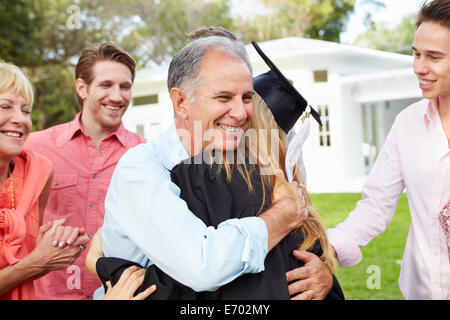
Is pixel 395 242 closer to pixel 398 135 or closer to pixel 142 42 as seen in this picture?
pixel 398 135

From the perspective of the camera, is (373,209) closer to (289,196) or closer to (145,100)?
(289,196)

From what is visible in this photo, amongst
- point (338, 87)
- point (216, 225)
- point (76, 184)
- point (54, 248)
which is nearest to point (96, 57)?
point (76, 184)

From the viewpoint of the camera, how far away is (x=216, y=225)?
65.0 inches

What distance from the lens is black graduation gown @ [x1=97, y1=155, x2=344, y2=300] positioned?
162 centimetres

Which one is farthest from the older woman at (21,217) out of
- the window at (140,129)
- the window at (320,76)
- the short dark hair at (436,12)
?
the window at (140,129)

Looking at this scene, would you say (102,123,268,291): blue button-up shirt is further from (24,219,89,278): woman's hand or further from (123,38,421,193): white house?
(123,38,421,193): white house

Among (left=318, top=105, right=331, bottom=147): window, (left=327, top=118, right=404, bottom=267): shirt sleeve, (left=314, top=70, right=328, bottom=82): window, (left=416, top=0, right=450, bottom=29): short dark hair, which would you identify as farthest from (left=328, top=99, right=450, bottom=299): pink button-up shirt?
(left=314, top=70, right=328, bottom=82): window

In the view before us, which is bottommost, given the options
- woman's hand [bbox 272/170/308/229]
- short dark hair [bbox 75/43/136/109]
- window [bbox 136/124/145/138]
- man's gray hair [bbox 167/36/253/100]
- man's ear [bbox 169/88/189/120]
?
woman's hand [bbox 272/170/308/229]

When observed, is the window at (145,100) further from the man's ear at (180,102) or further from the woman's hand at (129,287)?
the woman's hand at (129,287)

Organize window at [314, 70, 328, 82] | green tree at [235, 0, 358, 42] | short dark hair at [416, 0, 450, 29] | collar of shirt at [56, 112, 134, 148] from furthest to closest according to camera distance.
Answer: green tree at [235, 0, 358, 42] < window at [314, 70, 328, 82] < collar of shirt at [56, 112, 134, 148] < short dark hair at [416, 0, 450, 29]

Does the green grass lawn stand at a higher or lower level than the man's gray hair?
lower

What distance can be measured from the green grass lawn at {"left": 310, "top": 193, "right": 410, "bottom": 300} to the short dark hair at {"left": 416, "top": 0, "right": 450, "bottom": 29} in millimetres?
2044

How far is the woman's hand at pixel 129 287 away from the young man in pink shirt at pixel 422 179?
1.14 meters

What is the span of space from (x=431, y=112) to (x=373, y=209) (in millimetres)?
576
